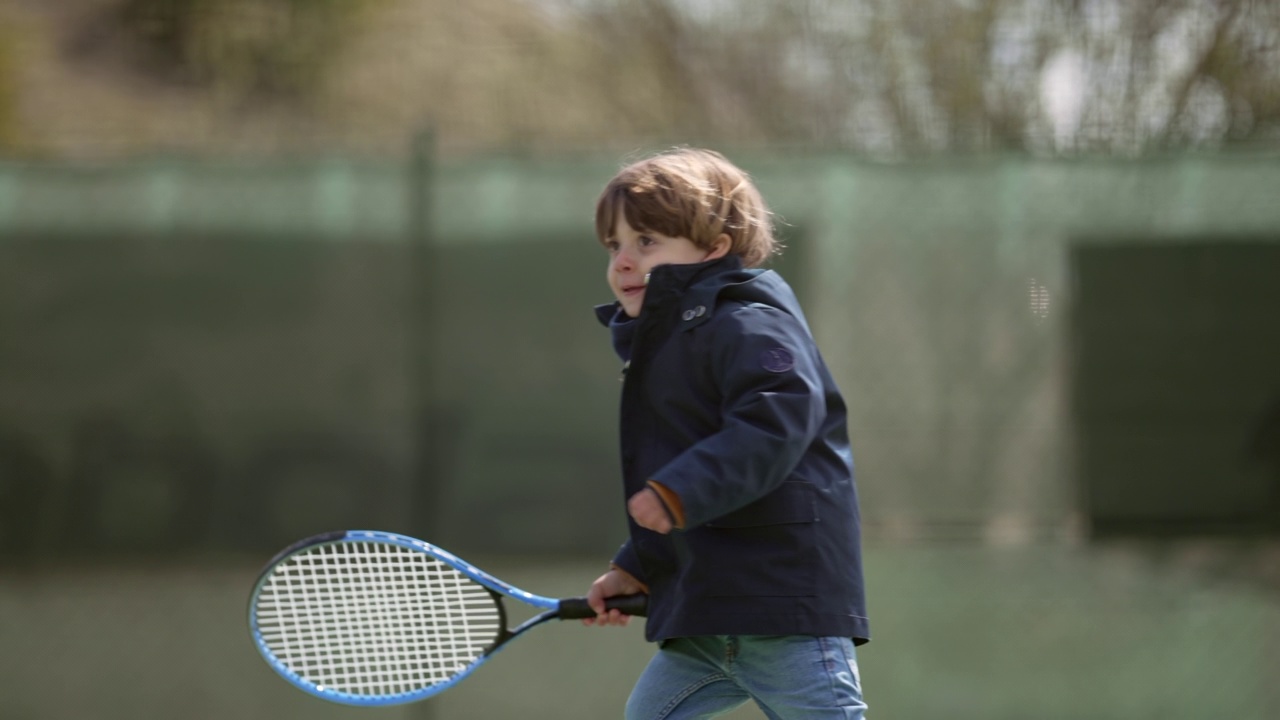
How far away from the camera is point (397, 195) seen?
423 centimetres

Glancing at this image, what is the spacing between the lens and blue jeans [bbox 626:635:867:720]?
245 centimetres

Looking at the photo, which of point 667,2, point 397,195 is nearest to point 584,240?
point 397,195

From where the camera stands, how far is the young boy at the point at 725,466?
2.34 m

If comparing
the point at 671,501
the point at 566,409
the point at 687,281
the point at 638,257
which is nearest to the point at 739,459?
the point at 671,501

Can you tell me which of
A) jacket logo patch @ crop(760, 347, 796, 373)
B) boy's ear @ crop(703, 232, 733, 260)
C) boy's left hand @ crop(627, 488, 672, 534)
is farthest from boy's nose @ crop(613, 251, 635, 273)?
boy's left hand @ crop(627, 488, 672, 534)

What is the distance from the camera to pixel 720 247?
2668 millimetres

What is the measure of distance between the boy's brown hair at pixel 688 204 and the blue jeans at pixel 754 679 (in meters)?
0.69

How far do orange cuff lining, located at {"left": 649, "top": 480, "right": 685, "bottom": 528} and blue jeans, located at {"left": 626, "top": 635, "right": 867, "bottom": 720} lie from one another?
12.0 inches

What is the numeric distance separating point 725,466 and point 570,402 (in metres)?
1.92

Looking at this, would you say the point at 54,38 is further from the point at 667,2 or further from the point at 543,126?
the point at 667,2

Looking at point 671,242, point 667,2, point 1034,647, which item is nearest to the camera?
point 671,242

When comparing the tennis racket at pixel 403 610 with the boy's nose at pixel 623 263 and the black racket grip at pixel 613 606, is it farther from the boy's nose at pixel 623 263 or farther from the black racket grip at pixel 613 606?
the boy's nose at pixel 623 263

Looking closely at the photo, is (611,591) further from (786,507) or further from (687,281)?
(687,281)

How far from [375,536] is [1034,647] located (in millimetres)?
2195
